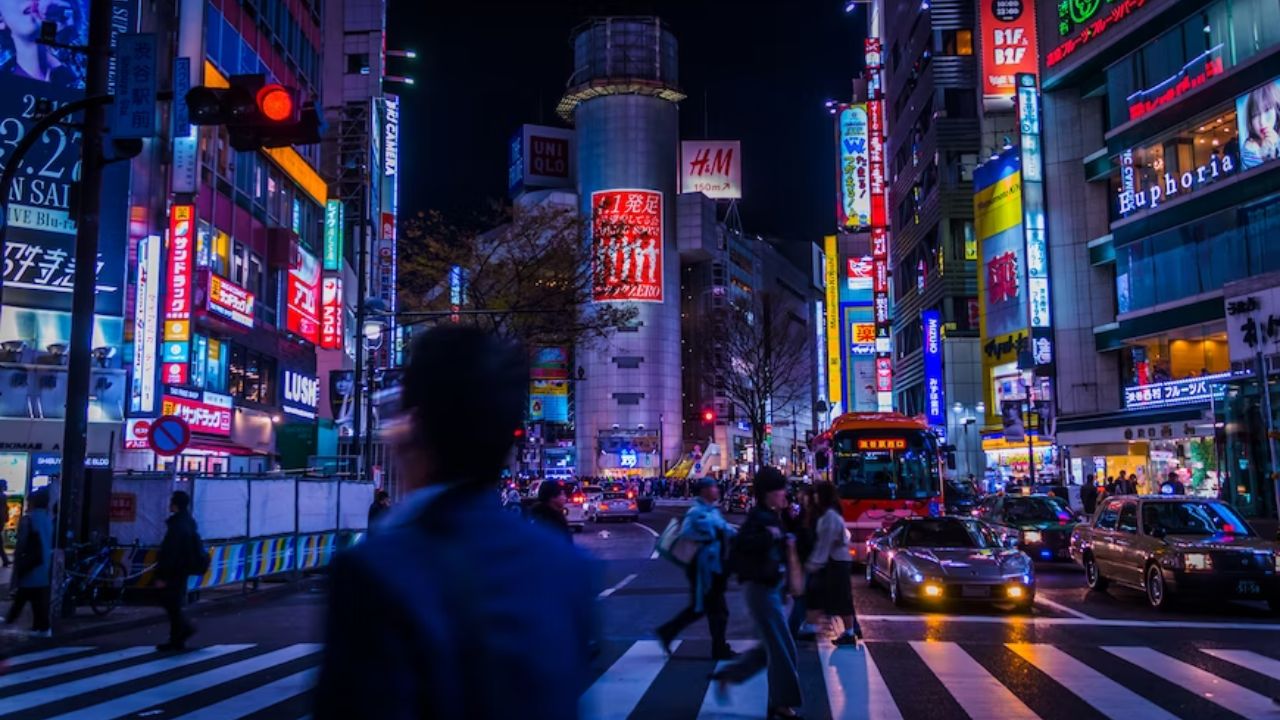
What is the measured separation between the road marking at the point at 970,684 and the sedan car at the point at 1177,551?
4.92m

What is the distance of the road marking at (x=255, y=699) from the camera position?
8.52 metres

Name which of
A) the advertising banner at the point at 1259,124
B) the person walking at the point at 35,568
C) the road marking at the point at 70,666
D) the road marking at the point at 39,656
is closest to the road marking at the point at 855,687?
the road marking at the point at 70,666

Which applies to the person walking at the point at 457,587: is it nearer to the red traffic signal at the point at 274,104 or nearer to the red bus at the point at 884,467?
the red traffic signal at the point at 274,104

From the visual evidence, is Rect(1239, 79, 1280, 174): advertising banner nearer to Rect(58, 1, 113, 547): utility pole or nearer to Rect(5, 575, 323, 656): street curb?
Rect(5, 575, 323, 656): street curb

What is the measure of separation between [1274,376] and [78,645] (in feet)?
87.6

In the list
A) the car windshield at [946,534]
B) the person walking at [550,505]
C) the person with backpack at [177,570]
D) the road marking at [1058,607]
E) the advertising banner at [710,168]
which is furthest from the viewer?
the advertising banner at [710,168]

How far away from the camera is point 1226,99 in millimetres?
34781

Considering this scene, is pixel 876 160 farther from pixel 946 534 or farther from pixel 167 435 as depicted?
pixel 167 435

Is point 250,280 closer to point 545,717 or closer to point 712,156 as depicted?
point 545,717

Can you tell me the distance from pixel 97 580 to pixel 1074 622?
14079mm

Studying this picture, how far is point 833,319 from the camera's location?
105750 mm

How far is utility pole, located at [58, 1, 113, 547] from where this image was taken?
14.4 metres

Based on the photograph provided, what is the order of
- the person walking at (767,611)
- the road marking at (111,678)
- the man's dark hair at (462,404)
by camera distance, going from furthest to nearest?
the road marking at (111,678), the person walking at (767,611), the man's dark hair at (462,404)

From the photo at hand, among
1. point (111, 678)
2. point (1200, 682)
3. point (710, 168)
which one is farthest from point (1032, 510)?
point (710, 168)
